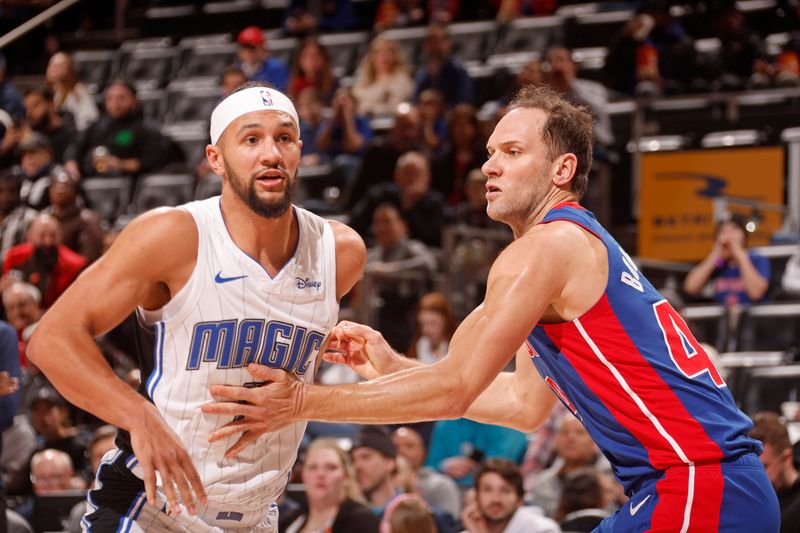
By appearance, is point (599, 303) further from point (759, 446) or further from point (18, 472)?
point (18, 472)

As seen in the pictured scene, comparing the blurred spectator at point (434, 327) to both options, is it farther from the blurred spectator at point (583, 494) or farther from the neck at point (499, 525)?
the neck at point (499, 525)

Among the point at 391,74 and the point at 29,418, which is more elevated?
the point at 391,74

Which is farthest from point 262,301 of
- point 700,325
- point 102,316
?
point 700,325

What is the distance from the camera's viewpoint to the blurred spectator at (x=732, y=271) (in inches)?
375

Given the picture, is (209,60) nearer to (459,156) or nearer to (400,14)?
(400,14)

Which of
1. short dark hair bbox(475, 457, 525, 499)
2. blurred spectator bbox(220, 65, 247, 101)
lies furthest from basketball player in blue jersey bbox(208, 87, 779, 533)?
blurred spectator bbox(220, 65, 247, 101)

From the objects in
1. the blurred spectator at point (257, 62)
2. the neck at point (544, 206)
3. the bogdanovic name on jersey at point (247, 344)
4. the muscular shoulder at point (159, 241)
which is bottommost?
the bogdanovic name on jersey at point (247, 344)

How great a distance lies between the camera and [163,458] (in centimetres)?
397

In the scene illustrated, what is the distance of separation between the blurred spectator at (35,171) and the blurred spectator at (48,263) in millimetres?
1759

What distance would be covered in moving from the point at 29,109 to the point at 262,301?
11166 millimetres

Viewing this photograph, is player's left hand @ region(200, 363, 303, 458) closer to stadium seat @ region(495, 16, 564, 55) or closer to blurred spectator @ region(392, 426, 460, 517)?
blurred spectator @ region(392, 426, 460, 517)

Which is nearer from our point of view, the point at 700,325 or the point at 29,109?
the point at 700,325

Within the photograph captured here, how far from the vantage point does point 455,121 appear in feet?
38.4

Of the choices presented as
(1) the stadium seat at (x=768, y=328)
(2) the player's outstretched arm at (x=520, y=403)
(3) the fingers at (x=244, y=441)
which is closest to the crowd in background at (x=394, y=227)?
(1) the stadium seat at (x=768, y=328)
